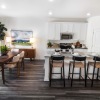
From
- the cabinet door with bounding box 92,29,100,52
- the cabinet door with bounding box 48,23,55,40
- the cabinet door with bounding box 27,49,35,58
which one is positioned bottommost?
the cabinet door with bounding box 27,49,35,58

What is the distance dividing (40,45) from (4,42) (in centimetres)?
214

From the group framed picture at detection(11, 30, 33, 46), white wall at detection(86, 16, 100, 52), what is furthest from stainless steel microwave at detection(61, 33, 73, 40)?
framed picture at detection(11, 30, 33, 46)

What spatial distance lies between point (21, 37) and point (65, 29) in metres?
2.62

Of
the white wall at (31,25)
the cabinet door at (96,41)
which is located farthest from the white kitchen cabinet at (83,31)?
the white wall at (31,25)

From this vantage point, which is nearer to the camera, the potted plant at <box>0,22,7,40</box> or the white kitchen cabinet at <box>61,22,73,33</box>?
the potted plant at <box>0,22,7,40</box>

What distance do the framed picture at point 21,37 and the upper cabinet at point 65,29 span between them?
4.26 feet

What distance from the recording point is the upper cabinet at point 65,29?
730cm

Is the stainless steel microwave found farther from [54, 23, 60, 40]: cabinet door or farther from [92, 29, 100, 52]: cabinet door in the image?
[92, 29, 100, 52]: cabinet door

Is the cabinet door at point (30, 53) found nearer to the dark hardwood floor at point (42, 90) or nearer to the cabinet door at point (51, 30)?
the cabinet door at point (51, 30)

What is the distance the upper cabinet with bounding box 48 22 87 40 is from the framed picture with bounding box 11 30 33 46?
130 centimetres

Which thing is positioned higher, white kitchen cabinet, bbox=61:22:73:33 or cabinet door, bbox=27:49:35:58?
white kitchen cabinet, bbox=61:22:73:33

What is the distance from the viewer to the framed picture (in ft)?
25.4

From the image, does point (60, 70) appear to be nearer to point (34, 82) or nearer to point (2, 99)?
point (34, 82)

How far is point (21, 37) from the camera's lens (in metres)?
7.77
